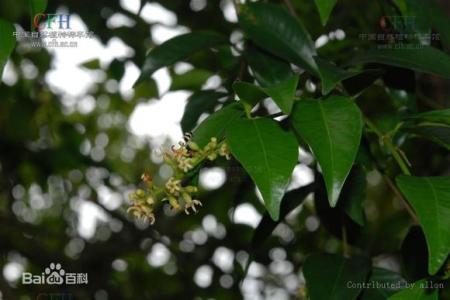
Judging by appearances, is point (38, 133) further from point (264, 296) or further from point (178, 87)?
point (264, 296)

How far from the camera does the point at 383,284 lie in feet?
3.40

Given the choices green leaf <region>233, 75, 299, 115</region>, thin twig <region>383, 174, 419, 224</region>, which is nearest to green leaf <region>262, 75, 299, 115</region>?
green leaf <region>233, 75, 299, 115</region>

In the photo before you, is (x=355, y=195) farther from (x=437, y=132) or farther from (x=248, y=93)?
(x=248, y=93)

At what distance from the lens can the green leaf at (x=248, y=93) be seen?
837 mm

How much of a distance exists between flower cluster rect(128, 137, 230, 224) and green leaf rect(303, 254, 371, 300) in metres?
0.23

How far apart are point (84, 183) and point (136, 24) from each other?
2.73 feet

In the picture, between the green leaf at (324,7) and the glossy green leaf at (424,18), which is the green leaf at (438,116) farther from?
the glossy green leaf at (424,18)

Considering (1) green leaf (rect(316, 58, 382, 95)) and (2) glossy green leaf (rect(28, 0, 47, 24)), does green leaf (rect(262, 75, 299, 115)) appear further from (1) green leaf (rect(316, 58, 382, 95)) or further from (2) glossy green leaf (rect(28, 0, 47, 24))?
(2) glossy green leaf (rect(28, 0, 47, 24))

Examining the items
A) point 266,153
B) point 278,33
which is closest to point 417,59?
point 278,33

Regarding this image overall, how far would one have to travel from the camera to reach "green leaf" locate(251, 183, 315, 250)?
1.20m

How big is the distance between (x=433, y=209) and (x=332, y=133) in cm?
16

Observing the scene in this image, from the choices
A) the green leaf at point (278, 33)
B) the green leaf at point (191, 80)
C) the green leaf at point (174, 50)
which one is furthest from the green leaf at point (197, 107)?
the green leaf at point (191, 80)

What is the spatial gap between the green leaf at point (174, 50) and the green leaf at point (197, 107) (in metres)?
0.11

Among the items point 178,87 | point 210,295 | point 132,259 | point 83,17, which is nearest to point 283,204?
point 178,87
